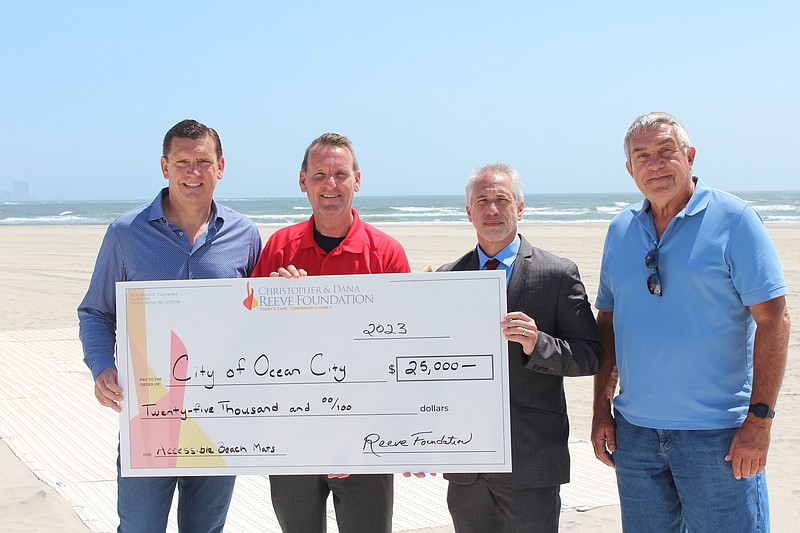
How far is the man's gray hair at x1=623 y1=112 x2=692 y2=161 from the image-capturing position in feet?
9.95

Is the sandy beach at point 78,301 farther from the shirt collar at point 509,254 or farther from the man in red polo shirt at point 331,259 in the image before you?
the shirt collar at point 509,254

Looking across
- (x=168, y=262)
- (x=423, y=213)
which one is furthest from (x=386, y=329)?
(x=423, y=213)

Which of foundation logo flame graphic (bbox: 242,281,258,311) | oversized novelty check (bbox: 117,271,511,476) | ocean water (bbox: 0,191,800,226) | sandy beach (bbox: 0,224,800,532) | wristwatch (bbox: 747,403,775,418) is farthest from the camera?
ocean water (bbox: 0,191,800,226)

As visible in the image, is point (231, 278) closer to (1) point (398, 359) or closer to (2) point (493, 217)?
(1) point (398, 359)

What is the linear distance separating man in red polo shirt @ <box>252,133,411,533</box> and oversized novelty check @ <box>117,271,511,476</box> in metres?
0.17

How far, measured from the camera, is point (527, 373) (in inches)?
122

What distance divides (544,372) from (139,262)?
1.91 meters

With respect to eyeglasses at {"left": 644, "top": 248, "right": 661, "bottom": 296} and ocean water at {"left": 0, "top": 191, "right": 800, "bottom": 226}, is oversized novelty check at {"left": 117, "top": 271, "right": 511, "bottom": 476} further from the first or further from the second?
ocean water at {"left": 0, "top": 191, "right": 800, "bottom": 226}

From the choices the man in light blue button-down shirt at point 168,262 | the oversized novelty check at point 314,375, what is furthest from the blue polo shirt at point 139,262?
the oversized novelty check at point 314,375

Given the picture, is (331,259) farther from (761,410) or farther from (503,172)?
(761,410)

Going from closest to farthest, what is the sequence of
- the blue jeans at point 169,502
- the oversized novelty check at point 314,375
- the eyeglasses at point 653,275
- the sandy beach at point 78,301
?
1. the eyeglasses at point 653,275
2. the oversized novelty check at point 314,375
3. the blue jeans at point 169,502
4. the sandy beach at point 78,301

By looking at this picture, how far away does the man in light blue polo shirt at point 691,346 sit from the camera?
2832mm

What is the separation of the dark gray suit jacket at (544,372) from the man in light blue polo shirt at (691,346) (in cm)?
20

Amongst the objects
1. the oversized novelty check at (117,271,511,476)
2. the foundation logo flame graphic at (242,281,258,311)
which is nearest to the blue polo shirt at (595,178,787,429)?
the oversized novelty check at (117,271,511,476)
